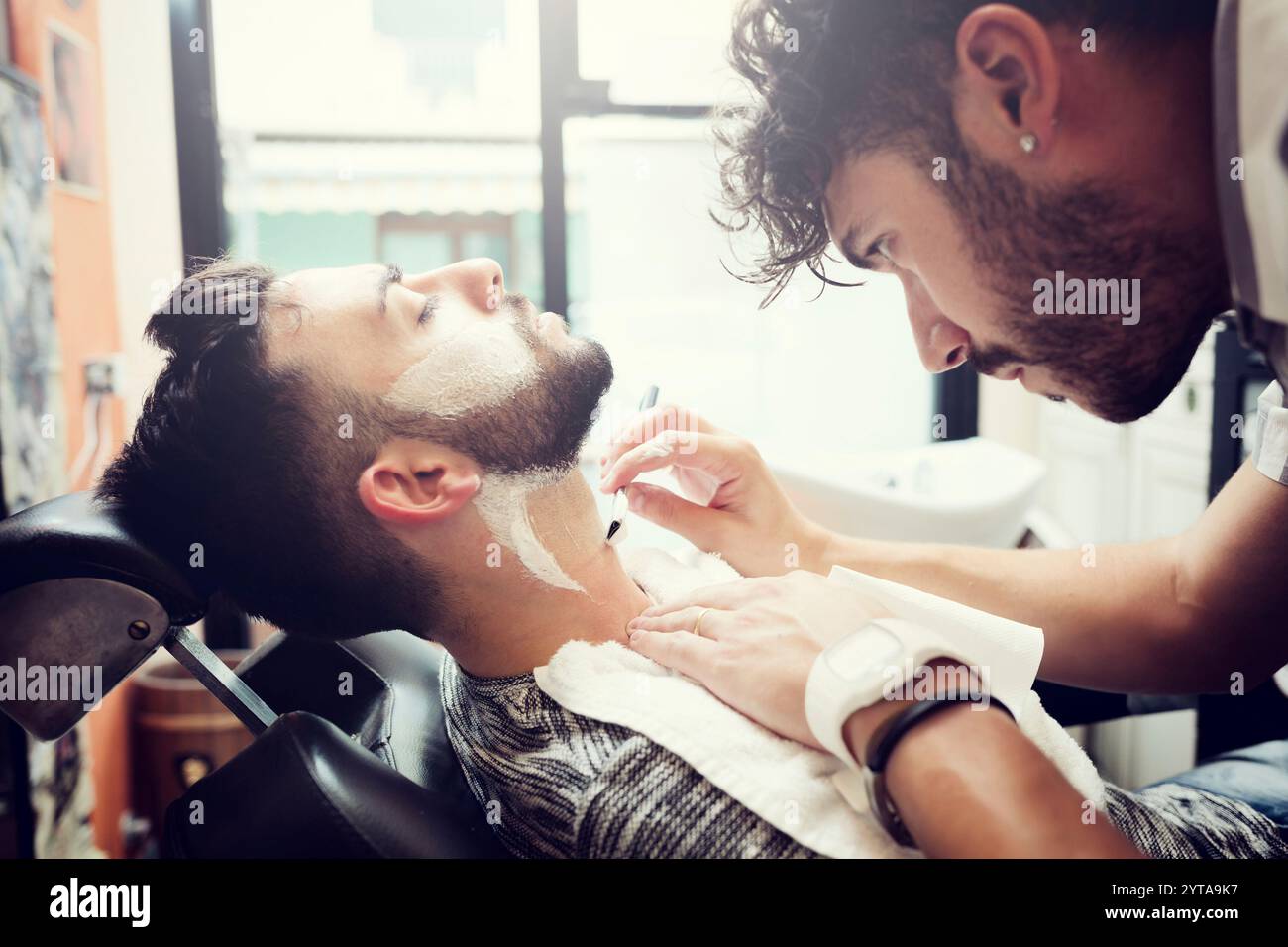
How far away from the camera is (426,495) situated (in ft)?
3.20

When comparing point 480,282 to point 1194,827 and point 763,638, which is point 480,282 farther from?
point 1194,827

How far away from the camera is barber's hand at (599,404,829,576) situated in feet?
3.66

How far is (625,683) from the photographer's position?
878mm

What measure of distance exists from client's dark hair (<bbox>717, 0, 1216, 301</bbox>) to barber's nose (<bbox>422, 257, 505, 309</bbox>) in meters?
0.34

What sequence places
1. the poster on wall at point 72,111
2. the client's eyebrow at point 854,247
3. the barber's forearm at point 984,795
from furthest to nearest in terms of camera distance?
the poster on wall at point 72,111 → the client's eyebrow at point 854,247 → the barber's forearm at point 984,795

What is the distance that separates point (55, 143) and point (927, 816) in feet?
6.59

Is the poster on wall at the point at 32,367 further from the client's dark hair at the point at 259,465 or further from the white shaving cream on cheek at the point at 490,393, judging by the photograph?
the white shaving cream on cheek at the point at 490,393

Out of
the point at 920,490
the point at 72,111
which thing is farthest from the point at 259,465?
the point at 920,490

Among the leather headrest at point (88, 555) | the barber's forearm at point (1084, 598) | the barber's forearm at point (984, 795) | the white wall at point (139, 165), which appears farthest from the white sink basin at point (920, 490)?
the white wall at point (139, 165)

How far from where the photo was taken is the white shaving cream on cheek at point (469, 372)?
3.21ft

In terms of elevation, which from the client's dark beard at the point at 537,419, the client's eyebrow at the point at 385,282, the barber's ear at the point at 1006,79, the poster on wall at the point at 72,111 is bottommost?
the client's dark beard at the point at 537,419

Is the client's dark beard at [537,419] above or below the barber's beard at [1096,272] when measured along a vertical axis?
below

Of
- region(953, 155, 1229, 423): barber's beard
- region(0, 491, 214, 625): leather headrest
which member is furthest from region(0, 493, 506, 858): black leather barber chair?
region(953, 155, 1229, 423): barber's beard
